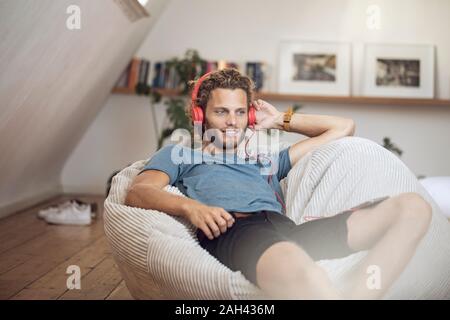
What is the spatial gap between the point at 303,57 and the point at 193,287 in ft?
12.0

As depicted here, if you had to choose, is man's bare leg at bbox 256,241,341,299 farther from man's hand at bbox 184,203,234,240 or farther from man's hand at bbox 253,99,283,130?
man's hand at bbox 253,99,283,130

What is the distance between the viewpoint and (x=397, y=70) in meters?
4.74

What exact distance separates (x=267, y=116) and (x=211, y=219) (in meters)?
0.68

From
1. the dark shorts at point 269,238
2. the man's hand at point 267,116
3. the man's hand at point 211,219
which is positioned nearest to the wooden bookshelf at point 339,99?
the man's hand at point 267,116

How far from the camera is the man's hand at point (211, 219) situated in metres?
1.40

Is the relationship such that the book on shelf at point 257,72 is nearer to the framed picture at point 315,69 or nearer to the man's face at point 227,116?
the framed picture at point 315,69

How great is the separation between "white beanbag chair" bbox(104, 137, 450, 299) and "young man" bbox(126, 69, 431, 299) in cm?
4

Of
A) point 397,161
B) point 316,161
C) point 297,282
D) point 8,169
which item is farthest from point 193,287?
point 8,169

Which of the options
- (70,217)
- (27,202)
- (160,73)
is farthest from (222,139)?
(160,73)

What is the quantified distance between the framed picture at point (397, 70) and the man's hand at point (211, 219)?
3.56 metres

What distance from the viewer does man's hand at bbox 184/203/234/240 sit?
4.60ft

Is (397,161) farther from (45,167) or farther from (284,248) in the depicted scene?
(45,167)

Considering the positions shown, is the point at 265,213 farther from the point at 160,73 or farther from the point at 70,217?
the point at 160,73

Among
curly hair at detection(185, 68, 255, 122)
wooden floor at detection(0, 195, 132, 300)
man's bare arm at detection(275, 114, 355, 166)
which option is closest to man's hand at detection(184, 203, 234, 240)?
curly hair at detection(185, 68, 255, 122)
